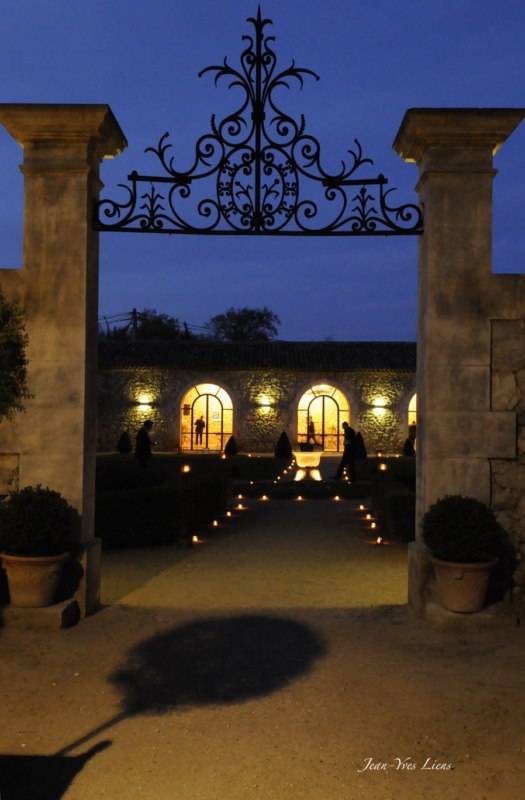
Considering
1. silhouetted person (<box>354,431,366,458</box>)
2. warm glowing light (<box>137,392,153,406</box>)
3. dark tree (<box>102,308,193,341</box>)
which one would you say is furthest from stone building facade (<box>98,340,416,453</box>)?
dark tree (<box>102,308,193,341</box>)

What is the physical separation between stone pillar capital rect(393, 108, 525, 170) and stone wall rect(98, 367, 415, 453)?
71.8 feet

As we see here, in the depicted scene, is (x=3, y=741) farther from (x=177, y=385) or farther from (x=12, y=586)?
(x=177, y=385)

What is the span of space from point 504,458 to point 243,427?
72.4ft

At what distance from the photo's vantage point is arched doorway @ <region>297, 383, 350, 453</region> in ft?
92.9

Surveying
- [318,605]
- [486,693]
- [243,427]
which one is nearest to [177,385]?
[243,427]

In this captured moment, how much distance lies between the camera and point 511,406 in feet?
18.2

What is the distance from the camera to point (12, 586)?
207 inches

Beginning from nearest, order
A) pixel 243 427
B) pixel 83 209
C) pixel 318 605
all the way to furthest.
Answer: pixel 83 209, pixel 318 605, pixel 243 427

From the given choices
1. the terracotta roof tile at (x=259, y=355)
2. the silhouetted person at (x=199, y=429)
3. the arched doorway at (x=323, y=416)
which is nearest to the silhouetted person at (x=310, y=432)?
the arched doorway at (x=323, y=416)

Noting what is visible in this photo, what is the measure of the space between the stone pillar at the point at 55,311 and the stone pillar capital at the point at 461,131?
2417 millimetres

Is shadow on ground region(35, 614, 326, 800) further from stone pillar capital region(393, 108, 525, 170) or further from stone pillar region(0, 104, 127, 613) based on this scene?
stone pillar capital region(393, 108, 525, 170)

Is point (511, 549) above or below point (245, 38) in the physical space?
below

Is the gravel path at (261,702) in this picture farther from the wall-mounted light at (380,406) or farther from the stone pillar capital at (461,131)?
the wall-mounted light at (380,406)

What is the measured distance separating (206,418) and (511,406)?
23.3 metres
